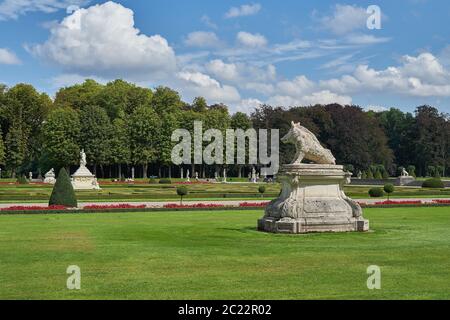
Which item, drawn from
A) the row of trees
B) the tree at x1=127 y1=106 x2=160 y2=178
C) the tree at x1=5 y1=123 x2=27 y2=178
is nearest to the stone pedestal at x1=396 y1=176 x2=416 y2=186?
the row of trees

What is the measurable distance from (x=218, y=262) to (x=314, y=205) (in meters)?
6.85

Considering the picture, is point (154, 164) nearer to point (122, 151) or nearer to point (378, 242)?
point (122, 151)

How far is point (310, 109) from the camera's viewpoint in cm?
10500

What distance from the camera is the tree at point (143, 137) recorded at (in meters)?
89.7

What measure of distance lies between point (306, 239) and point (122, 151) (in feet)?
238

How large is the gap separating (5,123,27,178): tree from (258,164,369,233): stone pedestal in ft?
246

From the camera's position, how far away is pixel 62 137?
83938mm

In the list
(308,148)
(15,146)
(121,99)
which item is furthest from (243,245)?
(121,99)

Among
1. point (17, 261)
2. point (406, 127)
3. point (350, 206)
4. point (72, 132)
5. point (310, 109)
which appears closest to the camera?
point (17, 261)

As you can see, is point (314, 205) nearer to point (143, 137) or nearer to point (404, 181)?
point (404, 181)

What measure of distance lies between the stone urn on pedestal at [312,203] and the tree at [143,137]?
70.7 metres

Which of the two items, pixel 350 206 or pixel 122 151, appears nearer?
pixel 350 206
